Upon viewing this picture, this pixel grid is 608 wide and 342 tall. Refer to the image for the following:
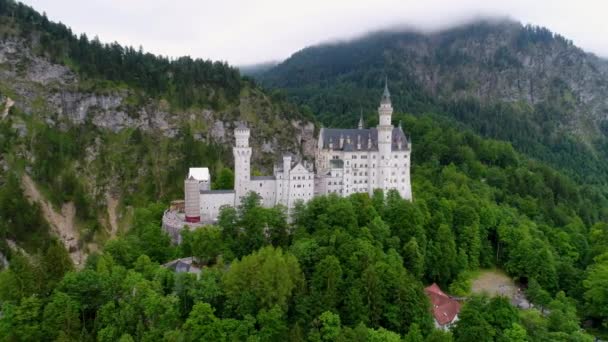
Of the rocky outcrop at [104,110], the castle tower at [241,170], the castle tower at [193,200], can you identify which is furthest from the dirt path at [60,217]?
the castle tower at [241,170]

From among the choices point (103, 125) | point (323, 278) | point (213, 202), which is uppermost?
point (103, 125)

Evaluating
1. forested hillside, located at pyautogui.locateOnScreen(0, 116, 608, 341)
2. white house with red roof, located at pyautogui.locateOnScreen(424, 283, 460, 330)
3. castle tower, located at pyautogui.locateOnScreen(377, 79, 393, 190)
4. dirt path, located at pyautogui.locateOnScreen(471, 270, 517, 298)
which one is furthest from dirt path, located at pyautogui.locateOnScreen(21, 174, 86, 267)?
dirt path, located at pyautogui.locateOnScreen(471, 270, 517, 298)

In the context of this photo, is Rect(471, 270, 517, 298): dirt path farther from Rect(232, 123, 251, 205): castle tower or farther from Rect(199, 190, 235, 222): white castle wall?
Rect(199, 190, 235, 222): white castle wall

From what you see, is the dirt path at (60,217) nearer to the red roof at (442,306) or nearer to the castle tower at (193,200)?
the castle tower at (193,200)

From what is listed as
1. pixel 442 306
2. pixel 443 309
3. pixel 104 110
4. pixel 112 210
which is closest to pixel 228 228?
pixel 442 306

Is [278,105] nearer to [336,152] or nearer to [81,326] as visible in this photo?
[336,152]

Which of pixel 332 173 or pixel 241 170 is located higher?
pixel 241 170

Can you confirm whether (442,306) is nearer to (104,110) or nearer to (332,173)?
(332,173)
